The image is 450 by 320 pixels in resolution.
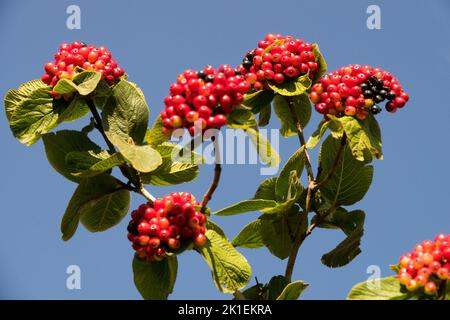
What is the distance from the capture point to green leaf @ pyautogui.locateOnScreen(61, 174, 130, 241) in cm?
505

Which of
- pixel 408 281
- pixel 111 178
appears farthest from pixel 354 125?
pixel 111 178

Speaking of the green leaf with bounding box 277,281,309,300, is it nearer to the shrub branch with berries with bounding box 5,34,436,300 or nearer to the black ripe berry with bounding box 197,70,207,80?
the shrub branch with berries with bounding box 5,34,436,300

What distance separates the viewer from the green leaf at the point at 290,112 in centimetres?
575

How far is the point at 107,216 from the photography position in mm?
5301

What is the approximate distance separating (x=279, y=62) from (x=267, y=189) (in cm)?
86

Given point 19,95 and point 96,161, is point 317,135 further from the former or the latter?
point 19,95

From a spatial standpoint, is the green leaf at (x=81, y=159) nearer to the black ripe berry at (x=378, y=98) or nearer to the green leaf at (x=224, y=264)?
the green leaf at (x=224, y=264)

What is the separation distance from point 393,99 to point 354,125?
1.44 ft

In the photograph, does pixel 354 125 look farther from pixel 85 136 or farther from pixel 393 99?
pixel 85 136

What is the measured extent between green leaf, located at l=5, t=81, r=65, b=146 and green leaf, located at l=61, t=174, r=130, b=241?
458 mm

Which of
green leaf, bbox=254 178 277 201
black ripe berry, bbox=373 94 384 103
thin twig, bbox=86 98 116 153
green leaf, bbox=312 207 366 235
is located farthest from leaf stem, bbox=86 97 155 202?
black ripe berry, bbox=373 94 384 103

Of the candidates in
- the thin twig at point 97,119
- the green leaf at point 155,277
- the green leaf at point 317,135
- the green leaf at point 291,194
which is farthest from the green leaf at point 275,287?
the thin twig at point 97,119

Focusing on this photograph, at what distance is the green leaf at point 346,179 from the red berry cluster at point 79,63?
1515 millimetres

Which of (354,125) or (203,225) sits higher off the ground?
(354,125)
